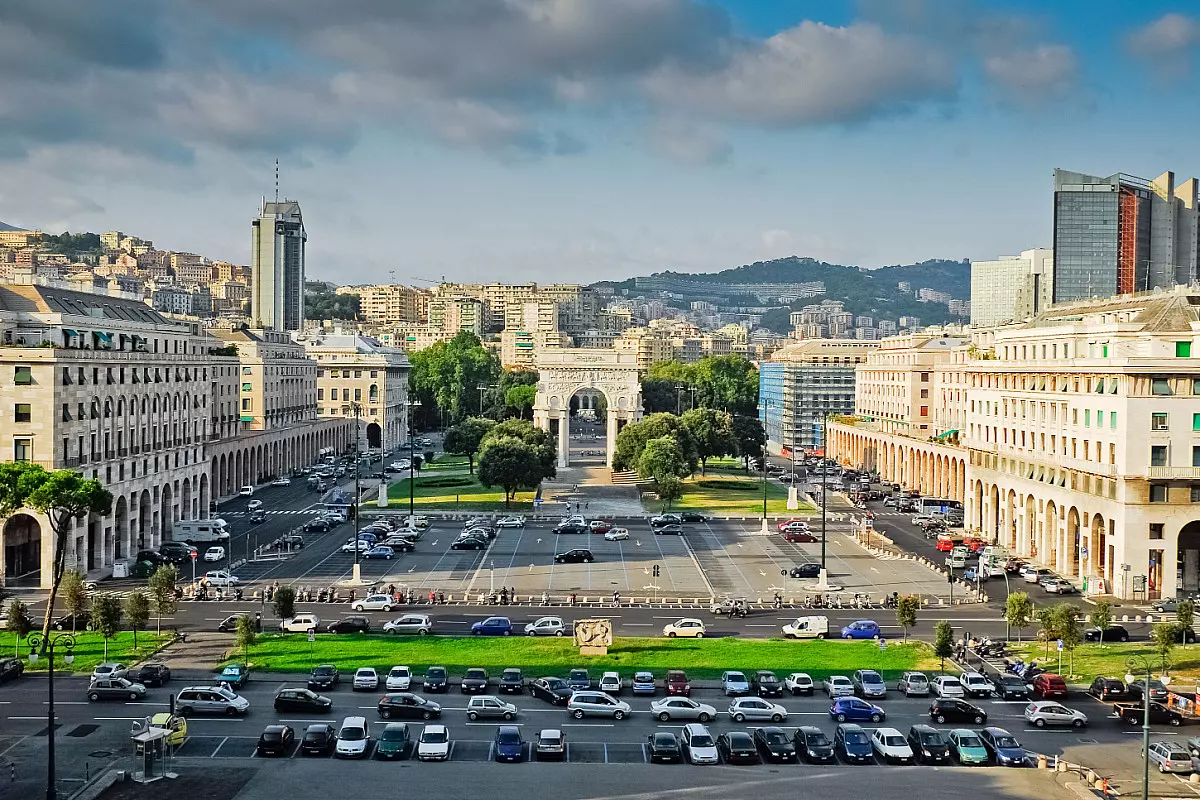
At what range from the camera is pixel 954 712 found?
42219 millimetres

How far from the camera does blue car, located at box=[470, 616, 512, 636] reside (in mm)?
54500

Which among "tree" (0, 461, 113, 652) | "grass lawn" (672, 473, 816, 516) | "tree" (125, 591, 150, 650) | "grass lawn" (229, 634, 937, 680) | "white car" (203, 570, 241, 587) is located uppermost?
"tree" (0, 461, 113, 652)

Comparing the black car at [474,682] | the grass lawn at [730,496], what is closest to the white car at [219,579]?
the black car at [474,682]

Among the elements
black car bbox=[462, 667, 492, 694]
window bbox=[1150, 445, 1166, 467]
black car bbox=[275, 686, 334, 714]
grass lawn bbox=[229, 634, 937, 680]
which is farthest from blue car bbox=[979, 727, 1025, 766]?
window bbox=[1150, 445, 1166, 467]

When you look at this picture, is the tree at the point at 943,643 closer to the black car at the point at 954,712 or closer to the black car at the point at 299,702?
the black car at the point at 954,712

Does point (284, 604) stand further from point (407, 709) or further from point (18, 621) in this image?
point (407, 709)

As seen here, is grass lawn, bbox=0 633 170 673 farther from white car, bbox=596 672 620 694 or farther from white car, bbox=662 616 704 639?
white car, bbox=662 616 704 639

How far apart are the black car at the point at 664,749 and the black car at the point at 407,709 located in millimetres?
8299

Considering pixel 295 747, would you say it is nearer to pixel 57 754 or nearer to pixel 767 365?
pixel 57 754

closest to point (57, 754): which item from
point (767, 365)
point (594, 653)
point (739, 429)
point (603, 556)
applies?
point (594, 653)

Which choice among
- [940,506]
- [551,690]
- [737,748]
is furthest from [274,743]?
[940,506]

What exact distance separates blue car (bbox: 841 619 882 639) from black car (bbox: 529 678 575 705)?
54.1 ft

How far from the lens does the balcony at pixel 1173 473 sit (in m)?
65.5

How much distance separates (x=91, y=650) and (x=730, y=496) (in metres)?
69.5
